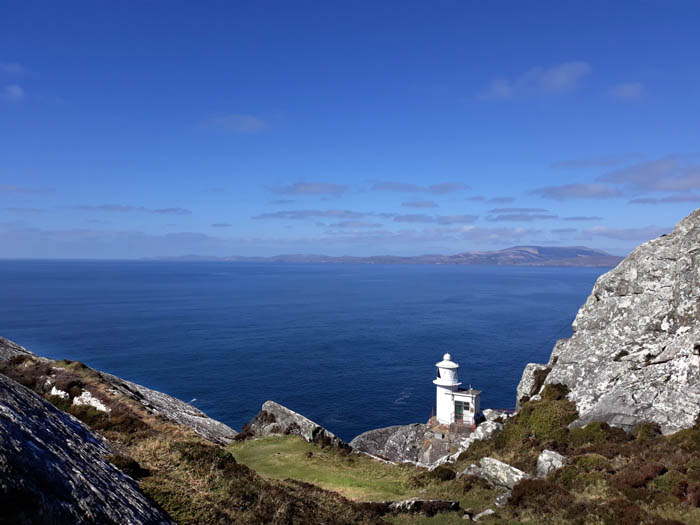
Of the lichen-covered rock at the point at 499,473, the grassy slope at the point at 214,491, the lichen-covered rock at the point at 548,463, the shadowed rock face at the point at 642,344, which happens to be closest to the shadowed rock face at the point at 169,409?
the grassy slope at the point at 214,491

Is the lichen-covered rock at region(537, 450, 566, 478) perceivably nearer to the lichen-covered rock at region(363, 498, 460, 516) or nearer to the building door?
the lichen-covered rock at region(363, 498, 460, 516)

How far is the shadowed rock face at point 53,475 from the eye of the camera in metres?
6.21

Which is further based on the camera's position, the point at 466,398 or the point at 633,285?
the point at 466,398

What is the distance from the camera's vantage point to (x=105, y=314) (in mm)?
135125

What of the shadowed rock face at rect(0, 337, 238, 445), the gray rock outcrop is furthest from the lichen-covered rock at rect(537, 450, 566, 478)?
the gray rock outcrop

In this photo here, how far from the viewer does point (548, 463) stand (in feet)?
64.0

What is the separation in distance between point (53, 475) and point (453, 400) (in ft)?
138

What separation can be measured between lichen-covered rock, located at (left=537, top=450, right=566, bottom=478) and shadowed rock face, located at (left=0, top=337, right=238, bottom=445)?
1969 cm

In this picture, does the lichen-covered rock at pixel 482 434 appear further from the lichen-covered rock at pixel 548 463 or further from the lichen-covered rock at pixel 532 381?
the lichen-covered rock at pixel 548 463

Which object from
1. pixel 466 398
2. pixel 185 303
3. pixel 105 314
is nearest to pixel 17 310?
pixel 105 314

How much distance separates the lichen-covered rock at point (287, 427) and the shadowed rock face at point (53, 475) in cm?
2053

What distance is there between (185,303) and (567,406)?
162160mm

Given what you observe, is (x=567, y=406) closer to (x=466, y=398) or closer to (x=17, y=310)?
(x=466, y=398)

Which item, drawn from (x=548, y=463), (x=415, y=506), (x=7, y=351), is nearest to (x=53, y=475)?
(x=415, y=506)
